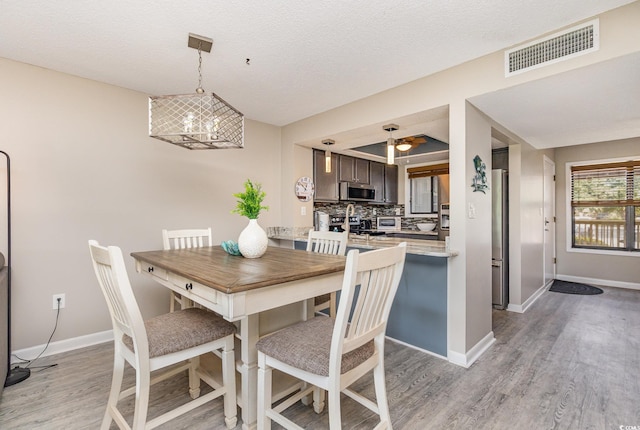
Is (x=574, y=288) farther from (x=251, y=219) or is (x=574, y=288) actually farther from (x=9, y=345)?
(x=9, y=345)

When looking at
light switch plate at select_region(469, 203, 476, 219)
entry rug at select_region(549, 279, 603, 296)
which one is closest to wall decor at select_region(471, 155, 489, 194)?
light switch plate at select_region(469, 203, 476, 219)

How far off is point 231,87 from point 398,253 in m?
2.29

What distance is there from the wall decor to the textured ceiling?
1.47 feet

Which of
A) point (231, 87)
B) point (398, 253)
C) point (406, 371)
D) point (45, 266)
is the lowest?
point (406, 371)

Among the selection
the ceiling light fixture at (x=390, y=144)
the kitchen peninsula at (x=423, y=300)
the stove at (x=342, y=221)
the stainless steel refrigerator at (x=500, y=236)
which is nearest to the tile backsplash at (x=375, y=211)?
the stove at (x=342, y=221)

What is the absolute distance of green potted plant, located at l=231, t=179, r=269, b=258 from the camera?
1943 mm

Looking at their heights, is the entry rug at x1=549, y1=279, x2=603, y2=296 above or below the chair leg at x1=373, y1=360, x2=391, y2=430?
below

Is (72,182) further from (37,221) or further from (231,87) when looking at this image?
(231,87)

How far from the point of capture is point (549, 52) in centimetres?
197

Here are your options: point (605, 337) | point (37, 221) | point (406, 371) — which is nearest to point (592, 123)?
point (605, 337)

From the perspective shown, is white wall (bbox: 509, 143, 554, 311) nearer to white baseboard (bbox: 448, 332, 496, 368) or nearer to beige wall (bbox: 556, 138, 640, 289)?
white baseboard (bbox: 448, 332, 496, 368)

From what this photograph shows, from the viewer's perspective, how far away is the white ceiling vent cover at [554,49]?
5.98 ft

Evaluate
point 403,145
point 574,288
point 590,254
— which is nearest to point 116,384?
point 403,145

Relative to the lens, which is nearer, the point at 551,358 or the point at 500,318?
the point at 551,358
